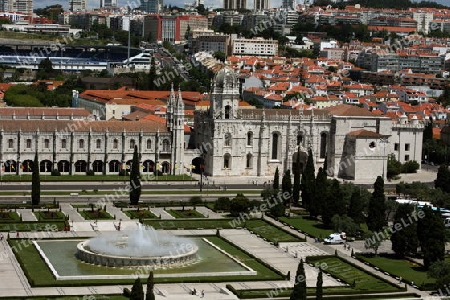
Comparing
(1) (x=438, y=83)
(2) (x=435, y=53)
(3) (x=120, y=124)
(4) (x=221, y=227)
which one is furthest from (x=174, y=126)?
(2) (x=435, y=53)

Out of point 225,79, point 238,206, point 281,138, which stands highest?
point 225,79

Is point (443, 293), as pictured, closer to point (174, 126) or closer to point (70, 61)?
point (174, 126)

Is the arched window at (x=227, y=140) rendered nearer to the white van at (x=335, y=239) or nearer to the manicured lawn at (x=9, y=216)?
the manicured lawn at (x=9, y=216)

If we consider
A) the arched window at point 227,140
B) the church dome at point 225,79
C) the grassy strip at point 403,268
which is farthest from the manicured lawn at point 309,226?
the church dome at point 225,79

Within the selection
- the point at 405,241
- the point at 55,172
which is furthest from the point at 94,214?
the point at 405,241

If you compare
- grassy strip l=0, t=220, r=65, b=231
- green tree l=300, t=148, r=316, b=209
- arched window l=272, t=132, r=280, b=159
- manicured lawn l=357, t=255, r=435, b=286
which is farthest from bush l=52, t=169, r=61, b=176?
manicured lawn l=357, t=255, r=435, b=286

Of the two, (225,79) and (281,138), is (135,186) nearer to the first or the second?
(225,79)
